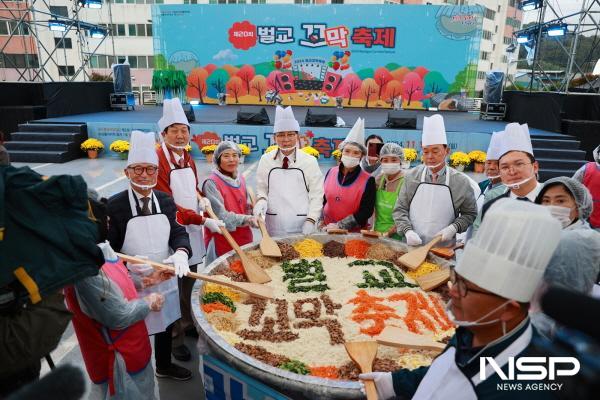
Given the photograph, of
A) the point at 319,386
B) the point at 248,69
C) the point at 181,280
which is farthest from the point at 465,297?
the point at 248,69

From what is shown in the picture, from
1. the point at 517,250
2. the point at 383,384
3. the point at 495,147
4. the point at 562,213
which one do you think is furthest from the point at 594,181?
the point at 517,250

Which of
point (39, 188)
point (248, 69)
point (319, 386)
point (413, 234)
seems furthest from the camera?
point (248, 69)

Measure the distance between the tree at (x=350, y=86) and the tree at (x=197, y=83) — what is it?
6.03m

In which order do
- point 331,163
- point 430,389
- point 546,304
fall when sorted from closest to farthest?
1. point 546,304
2. point 430,389
3. point 331,163

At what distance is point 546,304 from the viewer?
60 centimetres

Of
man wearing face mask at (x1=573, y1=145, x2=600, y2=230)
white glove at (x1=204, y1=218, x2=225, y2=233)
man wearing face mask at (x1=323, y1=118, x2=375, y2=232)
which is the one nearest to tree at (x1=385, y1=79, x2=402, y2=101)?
man wearing face mask at (x1=573, y1=145, x2=600, y2=230)

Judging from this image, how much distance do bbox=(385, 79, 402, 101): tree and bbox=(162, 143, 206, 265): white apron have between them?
1463 centimetres

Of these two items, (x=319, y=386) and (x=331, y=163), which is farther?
(x=331, y=163)

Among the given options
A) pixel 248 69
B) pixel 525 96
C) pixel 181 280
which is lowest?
pixel 181 280

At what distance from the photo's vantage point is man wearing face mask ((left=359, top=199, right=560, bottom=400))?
114 cm

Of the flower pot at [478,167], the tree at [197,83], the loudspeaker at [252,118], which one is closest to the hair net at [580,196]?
the flower pot at [478,167]

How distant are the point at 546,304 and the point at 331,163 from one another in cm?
1006

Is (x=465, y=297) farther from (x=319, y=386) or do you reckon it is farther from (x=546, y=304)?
(x=319, y=386)

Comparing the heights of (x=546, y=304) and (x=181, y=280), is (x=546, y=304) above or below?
above
